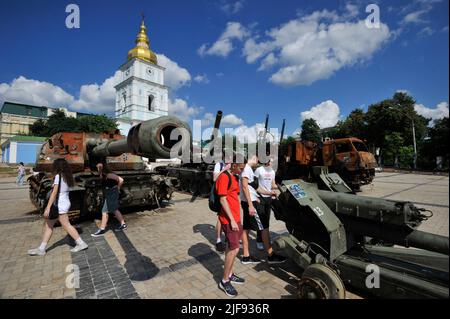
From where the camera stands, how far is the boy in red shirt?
10.0 feet

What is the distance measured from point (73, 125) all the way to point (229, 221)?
5191cm

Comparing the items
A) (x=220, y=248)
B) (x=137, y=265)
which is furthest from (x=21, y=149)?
(x=220, y=248)

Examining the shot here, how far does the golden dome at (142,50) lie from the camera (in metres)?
50.1

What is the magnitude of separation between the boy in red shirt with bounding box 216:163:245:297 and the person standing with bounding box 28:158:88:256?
2.89 m

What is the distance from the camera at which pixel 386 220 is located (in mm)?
2650

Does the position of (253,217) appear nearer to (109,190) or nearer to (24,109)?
(109,190)

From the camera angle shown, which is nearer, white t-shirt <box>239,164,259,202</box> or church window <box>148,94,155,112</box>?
white t-shirt <box>239,164,259,202</box>

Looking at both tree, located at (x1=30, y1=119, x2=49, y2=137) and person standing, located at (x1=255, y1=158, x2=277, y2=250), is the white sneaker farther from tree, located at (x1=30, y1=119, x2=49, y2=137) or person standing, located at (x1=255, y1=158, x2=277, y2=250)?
tree, located at (x1=30, y1=119, x2=49, y2=137)

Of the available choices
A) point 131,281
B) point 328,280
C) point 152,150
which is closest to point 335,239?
point 328,280

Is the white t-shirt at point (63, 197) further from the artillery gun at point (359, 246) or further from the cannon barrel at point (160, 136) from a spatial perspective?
the artillery gun at point (359, 246)

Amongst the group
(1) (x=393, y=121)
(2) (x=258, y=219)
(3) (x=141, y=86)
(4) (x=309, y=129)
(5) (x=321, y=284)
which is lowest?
(5) (x=321, y=284)

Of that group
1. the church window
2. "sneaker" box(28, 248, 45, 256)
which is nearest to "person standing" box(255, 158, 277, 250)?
"sneaker" box(28, 248, 45, 256)

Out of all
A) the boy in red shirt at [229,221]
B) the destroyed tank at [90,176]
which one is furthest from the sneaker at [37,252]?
the boy in red shirt at [229,221]
